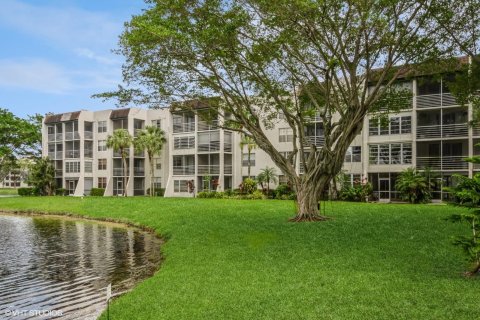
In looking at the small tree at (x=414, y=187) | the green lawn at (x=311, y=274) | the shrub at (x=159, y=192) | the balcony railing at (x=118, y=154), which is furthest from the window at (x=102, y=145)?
the green lawn at (x=311, y=274)

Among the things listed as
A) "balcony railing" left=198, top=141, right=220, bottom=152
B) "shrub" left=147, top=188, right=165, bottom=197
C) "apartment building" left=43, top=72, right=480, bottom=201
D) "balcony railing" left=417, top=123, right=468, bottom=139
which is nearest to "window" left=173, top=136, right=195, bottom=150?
"apartment building" left=43, top=72, right=480, bottom=201

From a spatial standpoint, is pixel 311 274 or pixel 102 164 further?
pixel 102 164

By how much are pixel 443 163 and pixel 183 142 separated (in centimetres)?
2987

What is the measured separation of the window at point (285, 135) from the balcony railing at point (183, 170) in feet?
40.5

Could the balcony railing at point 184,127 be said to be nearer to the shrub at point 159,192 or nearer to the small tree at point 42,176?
the shrub at point 159,192

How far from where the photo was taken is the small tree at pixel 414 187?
36875 millimetres

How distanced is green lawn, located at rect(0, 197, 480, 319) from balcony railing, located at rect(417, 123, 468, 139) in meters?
20.5

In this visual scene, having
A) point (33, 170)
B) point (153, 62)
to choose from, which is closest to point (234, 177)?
point (33, 170)

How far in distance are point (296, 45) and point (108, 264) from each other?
12.8m

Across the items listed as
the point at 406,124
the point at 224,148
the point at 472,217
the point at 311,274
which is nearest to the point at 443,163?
the point at 406,124

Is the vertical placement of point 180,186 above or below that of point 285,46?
below

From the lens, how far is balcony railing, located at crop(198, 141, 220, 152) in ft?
176

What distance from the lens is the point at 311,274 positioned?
447 inches

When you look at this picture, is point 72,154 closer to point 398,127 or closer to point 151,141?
point 151,141
